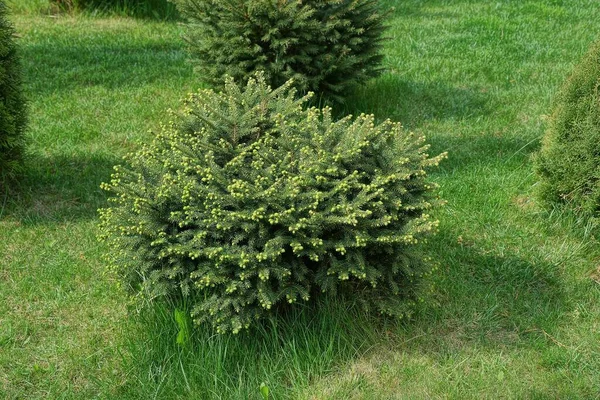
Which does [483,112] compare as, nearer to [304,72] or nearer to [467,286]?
[304,72]

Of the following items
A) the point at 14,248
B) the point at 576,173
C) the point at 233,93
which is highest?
the point at 233,93

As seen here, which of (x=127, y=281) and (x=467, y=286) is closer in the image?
(x=127, y=281)

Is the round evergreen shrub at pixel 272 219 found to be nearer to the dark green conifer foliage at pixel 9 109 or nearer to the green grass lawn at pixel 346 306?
the green grass lawn at pixel 346 306

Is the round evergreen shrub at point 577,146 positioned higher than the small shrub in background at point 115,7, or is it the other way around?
the round evergreen shrub at point 577,146

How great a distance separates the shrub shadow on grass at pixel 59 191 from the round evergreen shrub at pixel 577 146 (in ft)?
10.3

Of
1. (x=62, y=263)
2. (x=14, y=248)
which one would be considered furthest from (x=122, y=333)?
(x=14, y=248)

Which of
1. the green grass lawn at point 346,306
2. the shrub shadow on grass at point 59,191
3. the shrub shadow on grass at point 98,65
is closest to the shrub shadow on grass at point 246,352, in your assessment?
the green grass lawn at point 346,306

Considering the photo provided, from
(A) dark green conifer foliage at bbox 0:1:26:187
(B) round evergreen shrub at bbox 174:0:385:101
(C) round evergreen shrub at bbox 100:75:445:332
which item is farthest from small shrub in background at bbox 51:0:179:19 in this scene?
(C) round evergreen shrub at bbox 100:75:445:332

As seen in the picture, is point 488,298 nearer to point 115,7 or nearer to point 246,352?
point 246,352

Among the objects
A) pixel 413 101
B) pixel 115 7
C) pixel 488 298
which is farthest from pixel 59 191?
pixel 115 7

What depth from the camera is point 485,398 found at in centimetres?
360

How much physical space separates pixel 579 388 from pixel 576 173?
1556mm

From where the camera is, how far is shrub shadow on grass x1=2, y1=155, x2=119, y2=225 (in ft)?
17.0

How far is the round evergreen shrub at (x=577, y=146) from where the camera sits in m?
4.64
